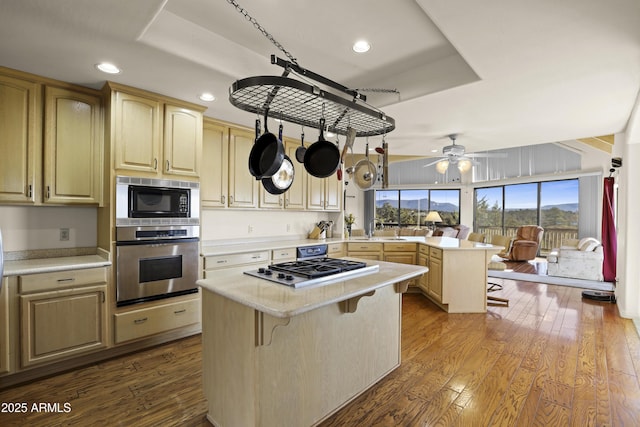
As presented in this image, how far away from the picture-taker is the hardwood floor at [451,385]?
1947 millimetres

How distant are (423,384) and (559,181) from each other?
8277 mm

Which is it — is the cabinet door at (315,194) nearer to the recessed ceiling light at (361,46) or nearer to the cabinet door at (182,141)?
the cabinet door at (182,141)

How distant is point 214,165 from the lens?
371cm

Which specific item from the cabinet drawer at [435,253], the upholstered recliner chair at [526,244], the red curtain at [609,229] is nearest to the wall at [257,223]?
the cabinet drawer at [435,253]

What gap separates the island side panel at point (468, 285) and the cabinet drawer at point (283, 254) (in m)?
1.95

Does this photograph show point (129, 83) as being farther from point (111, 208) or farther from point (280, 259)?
point (280, 259)

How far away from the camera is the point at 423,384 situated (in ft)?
7.58

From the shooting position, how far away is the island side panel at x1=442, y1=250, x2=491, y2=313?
3973mm

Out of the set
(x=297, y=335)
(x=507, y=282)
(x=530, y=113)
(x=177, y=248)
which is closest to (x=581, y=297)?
(x=507, y=282)

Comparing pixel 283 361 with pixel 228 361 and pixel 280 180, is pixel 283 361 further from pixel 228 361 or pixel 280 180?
pixel 280 180

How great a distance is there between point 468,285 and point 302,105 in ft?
10.8

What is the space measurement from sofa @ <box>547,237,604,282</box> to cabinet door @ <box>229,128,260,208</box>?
5.95m

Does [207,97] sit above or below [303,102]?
above

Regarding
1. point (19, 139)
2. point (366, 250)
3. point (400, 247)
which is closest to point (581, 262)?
point (400, 247)
